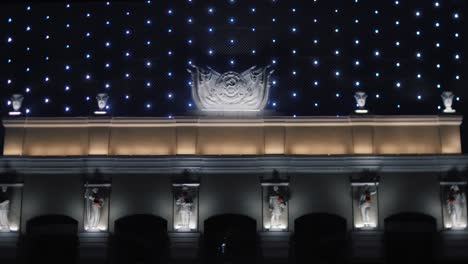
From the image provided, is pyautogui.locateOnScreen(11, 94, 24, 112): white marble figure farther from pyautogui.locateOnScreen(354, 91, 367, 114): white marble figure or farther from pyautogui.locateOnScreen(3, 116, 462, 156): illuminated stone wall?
pyautogui.locateOnScreen(354, 91, 367, 114): white marble figure

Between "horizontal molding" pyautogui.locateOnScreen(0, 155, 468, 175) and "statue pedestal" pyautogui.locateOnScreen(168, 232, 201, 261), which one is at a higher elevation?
"horizontal molding" pyautogui.locateOnScreen(0, 155, 468, 175)

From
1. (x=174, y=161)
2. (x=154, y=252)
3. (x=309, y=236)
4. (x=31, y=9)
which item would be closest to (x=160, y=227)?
(x=154, y=252)

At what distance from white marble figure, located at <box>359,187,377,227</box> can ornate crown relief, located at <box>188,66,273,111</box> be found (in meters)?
5.90

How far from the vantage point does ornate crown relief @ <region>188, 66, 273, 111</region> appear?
25547mm

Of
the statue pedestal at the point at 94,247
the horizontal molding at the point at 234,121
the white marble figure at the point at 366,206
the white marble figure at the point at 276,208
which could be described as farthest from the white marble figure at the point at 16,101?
the white marble figure at the point at 366,206

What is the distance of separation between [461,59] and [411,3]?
3.87 m

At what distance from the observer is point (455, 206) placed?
24.0 meters

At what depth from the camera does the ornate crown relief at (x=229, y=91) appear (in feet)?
83.8

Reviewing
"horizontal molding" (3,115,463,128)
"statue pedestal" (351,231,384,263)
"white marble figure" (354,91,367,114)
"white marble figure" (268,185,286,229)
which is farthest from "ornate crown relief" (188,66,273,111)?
"statue pedestal" (351,231,384,263)

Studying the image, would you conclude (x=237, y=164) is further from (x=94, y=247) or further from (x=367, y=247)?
(x=94, y=247)

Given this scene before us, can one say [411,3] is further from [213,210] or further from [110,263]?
[110,263]

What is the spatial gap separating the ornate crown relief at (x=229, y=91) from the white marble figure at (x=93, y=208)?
595cm

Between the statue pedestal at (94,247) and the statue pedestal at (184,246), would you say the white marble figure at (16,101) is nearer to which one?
the statue pedestal at (94,247)

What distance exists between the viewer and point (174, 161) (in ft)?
80.1
